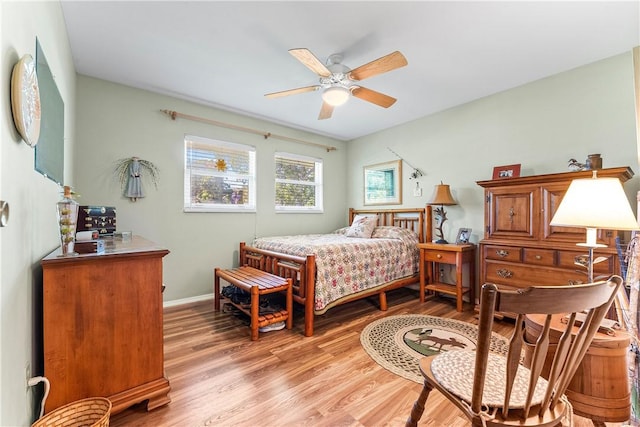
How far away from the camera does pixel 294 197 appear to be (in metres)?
4.40

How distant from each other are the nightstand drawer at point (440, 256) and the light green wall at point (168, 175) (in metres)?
2.08

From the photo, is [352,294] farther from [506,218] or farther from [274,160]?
[274,160]

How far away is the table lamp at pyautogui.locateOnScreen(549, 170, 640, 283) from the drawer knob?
4.91 feet

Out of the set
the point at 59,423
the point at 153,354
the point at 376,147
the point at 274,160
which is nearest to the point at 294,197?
the point at 274,160

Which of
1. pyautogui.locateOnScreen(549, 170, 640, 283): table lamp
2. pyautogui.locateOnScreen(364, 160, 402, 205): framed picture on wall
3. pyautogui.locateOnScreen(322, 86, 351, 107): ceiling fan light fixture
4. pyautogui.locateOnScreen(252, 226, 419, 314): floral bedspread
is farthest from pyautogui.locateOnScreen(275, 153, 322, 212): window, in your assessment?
pyautogui.locateOnScreen(549, 170, 640, 283): table lamp

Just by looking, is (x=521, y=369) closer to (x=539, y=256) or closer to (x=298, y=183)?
(x=539, y=256)

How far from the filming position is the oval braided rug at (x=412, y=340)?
80.0 inches

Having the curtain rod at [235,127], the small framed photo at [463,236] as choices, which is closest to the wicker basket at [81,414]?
the curtain rod at [235,127]

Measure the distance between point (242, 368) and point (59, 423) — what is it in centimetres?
97

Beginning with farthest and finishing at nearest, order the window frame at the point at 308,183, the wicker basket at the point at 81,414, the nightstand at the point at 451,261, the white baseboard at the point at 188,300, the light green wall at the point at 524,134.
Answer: the window frame at the point at 308,183, the white baseboard at the point at 188,300, the nightstand at the point at 451,261, the light green wall at the point at 524,134, the wicker basket at the point at 81,414

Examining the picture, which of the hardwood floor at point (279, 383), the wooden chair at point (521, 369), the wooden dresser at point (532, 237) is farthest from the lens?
the wooden dresser at point (532, 237)

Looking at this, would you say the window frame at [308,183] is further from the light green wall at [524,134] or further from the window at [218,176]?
the light green wall at [524,134]

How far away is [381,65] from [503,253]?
Answer: 213 cm

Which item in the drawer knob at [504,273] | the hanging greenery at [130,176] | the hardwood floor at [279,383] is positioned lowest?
the hardwood floor at [279,383]
